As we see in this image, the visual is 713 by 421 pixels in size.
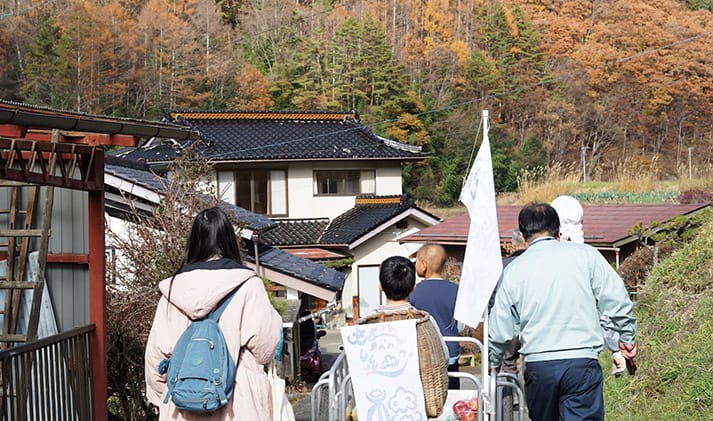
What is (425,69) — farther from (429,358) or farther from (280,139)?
(429,358)

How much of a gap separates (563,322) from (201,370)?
1.72m

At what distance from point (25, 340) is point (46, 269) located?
0.51 meters

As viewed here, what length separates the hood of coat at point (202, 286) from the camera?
3697 millimetres

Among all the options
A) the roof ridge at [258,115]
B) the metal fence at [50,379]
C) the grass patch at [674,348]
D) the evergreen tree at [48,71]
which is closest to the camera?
the metal fence at [50,379]

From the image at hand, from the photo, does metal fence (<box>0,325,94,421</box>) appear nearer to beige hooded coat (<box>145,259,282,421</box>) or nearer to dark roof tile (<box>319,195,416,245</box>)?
beige hooded coat (<box>145,259,282,421</box>)

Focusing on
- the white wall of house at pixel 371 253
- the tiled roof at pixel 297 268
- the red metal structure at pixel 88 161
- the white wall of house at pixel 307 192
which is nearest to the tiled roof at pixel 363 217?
the white wall of house at pixel 307 192

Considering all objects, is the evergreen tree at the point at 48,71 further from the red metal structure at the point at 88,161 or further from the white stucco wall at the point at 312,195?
the red metal structure at the point at 88,161

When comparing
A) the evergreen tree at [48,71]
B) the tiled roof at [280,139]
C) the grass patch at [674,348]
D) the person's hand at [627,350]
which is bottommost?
the grass patch at [674,348]

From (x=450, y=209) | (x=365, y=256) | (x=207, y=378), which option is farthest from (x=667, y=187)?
(x=207, y=378)

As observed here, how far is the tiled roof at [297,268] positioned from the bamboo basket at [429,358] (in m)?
9.93

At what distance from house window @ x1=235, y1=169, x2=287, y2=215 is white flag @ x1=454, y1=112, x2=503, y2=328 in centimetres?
2063

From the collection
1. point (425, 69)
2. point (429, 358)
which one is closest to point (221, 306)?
point (429, 358)

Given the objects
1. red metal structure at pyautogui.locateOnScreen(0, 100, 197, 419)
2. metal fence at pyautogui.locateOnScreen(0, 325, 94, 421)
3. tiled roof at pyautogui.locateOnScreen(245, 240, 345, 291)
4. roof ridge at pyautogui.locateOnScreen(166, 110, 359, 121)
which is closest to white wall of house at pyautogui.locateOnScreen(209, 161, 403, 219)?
roof ridge at pyautogui.locateOnScreen(166, 110, 359, 121)

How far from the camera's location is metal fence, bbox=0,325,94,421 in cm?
486
